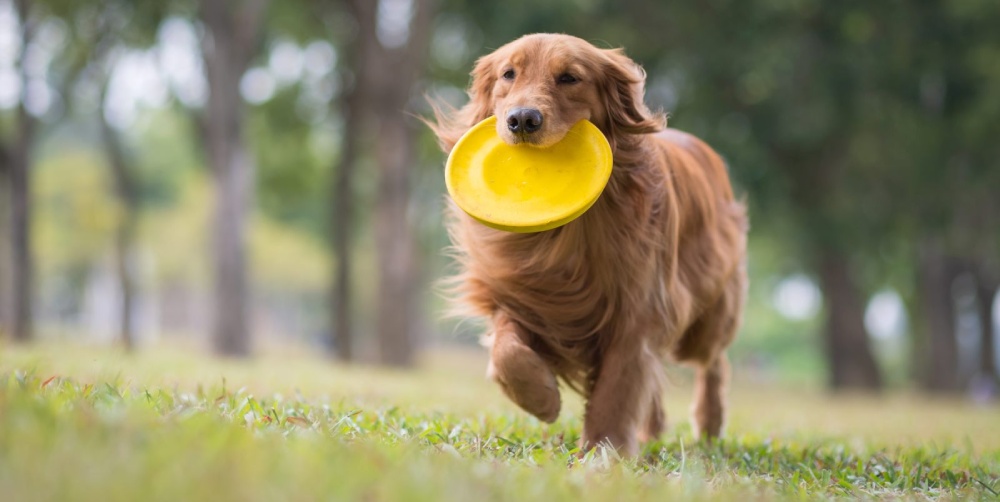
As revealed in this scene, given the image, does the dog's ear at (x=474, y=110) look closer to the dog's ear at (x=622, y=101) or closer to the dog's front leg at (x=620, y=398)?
the dog's ear at (x=622, y=101)

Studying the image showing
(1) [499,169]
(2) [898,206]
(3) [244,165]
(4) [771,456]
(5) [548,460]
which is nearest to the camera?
(5) [548,460]

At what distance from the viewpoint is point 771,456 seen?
441cm

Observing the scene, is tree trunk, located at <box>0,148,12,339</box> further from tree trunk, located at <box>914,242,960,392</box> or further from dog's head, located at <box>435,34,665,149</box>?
tree trunk, located at <box>914,242,960,392</box>

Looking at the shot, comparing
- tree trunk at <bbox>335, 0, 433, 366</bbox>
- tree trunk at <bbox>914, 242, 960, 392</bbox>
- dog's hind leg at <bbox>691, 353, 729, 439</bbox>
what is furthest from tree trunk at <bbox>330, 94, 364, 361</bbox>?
dog's hind leg at <bbox>691, 353, 729, 439</bbox>

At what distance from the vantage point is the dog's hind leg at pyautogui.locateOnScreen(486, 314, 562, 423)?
391cm

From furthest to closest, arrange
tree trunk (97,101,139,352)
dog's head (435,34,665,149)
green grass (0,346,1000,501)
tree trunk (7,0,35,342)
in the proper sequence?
tree trunk (97,101,139,352), tree trunk (7,0,35,342), dog's head (435,34,665,149), green grass (0,346,1000,501)

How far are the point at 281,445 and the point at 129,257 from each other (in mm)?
15694

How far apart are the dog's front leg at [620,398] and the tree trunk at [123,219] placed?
43.0 feet

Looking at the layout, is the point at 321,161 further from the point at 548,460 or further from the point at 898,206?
the point at 548,460

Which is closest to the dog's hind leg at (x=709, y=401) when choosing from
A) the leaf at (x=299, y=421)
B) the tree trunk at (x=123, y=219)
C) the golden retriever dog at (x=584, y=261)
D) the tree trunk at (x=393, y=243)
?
the golden retriever dog at (x=584, y=261)

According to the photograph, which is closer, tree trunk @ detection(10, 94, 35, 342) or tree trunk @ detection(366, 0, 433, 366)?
tree trunk @ detection(10, 94, 35, 342)

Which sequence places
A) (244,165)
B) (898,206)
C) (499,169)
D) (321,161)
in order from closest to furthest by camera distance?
(499,169) < (244,165) < (898,206) < (321,161)

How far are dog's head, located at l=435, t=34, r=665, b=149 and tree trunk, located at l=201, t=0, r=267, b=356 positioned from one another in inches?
344

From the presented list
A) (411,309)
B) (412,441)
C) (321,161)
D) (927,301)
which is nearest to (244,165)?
(411,309)
